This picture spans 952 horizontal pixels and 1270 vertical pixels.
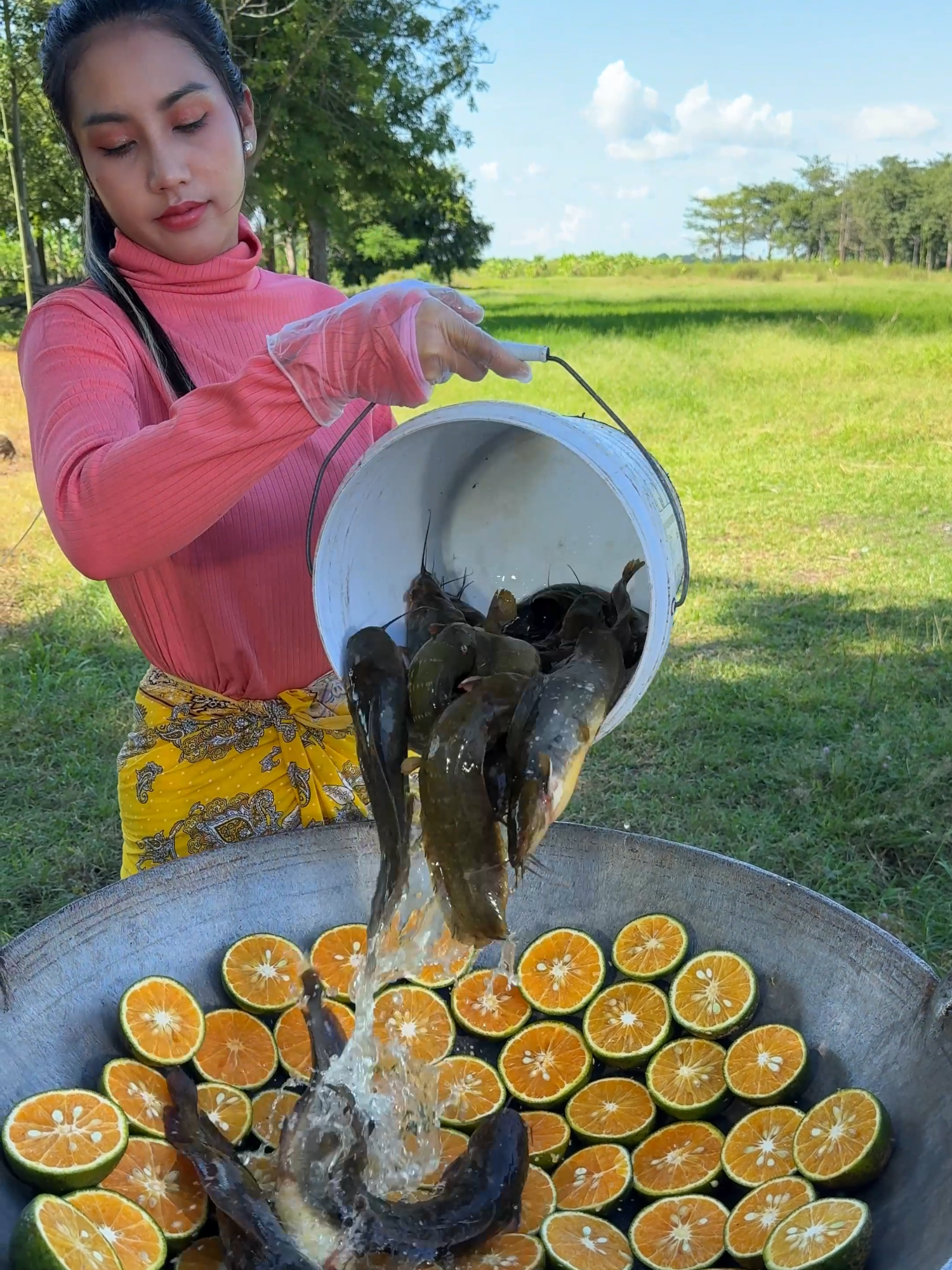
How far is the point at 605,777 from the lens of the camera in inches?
185

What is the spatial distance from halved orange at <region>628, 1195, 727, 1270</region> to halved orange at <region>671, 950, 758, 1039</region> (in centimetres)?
32

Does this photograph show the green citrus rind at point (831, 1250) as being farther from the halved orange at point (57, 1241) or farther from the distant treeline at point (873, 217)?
the distant treeline at point (873, 217)

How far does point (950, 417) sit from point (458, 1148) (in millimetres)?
10857

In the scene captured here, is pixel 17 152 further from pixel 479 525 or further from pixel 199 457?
pixel 199 457

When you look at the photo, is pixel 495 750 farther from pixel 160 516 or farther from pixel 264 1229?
pixel 264 1229

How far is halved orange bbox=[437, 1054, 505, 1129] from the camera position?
2.23m

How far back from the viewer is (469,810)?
1592 mm

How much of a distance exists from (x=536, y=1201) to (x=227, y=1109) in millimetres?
627

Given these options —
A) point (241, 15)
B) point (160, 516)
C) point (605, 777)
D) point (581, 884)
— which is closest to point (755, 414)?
point (241, 15)

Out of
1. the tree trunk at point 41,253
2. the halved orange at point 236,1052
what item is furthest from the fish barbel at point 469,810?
the tree trunk at point 41,253

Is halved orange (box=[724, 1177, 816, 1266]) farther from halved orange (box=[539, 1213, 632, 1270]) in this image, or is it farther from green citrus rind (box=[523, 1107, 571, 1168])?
green citrus rind (box=[523, 1107, 571, 1168])

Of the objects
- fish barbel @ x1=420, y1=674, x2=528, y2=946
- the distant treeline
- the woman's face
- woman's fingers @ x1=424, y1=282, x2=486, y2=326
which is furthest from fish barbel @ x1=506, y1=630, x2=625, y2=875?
the distant treeline

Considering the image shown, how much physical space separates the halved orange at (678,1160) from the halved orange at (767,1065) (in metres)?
0.11

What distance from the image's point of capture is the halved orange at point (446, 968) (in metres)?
2.20
